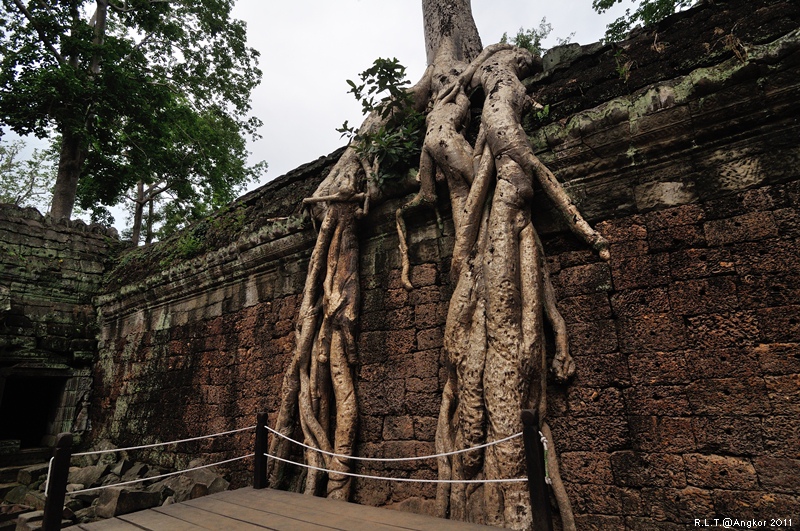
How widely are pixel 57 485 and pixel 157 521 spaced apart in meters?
→ 0.55

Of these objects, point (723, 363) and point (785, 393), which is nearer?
point (785, 393)

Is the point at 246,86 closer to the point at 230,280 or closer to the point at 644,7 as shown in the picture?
the point at 230,280

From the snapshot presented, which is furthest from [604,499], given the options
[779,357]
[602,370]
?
[779,357]

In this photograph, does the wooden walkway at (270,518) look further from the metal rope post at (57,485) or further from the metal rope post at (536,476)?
the metal rope post at (536,476)

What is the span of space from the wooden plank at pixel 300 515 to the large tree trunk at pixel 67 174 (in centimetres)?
975

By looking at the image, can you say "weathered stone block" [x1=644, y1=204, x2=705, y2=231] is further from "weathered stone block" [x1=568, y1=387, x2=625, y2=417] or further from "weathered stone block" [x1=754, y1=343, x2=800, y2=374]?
"weathered stone block" [x1=568, y1=387, x2=625, y2=417]

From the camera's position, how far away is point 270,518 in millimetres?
2281

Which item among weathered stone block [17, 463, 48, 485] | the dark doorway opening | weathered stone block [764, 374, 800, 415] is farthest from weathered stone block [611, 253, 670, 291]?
the dark doorway opening

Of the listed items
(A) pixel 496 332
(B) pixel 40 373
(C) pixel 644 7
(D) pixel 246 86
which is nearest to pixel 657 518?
(A) pixel 496 332

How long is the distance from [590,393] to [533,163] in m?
1.56

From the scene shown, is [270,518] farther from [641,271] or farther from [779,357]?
[779,357]

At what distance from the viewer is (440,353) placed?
3.21 meters

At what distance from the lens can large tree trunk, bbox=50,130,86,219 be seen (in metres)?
9.52

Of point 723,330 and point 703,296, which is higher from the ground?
point 703,296
